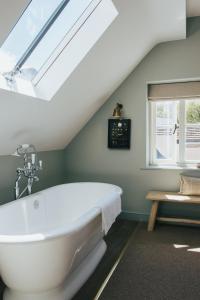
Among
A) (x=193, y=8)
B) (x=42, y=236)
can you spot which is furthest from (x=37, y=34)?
(x=193, y=8)

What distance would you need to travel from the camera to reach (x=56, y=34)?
241 centimetres

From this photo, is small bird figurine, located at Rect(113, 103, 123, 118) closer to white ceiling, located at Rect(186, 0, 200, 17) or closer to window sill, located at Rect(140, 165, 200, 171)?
window sill, located at Rect(140, 165, 200, 171)

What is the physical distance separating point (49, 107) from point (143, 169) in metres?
1.72

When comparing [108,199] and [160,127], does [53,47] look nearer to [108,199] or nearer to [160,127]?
[108,199]

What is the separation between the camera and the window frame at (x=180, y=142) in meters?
3.70

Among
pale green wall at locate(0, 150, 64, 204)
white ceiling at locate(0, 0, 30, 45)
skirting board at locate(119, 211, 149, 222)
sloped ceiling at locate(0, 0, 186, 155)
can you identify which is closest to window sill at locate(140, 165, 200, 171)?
skirting board at locate(119, 211, 149, 222)

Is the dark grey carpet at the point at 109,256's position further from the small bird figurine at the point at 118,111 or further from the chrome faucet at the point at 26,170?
the small bird figurine at the point at 118,111

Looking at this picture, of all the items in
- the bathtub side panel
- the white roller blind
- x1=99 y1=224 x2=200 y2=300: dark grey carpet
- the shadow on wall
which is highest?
the shadow on wall

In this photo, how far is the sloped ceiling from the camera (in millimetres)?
2449

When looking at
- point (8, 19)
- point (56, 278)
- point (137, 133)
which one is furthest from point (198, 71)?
point (56, 278)

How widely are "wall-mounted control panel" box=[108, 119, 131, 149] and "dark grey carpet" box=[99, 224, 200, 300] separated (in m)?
1.27

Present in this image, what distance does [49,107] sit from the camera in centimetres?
278

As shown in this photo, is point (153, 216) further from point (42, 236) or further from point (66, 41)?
point (66, 41)

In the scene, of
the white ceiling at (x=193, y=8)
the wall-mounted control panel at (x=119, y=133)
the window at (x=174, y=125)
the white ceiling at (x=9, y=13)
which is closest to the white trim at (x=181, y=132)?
the window at (x=174, y=125)
